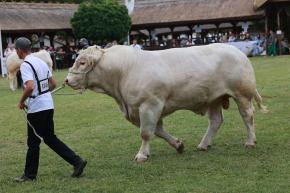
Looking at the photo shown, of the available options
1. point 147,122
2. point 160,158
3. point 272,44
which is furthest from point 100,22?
point 147,122

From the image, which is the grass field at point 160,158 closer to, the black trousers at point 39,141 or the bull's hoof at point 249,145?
the bull's hoof at point 249,145

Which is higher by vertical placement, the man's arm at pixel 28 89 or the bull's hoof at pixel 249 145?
the man's arm at pixel 28 89

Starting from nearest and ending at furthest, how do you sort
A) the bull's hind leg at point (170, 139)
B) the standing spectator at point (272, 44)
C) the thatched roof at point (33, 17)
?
1. the bull's hind leg at point (170, 139)
2. the standing spectator at point (272, 44)
3. the thatched roof at point (33, 17)

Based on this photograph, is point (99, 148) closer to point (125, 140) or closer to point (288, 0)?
point (125, 140)

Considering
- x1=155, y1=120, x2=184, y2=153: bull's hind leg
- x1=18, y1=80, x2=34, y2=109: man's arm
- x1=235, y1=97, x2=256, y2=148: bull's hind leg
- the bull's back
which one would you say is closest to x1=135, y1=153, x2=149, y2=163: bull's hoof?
x1=155, y1=120, x2=184, y2=153: bull's hind leg

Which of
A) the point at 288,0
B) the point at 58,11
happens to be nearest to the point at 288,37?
the point at 288,0

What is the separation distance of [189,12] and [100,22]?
306 inches

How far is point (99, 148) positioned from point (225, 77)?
8.18ft

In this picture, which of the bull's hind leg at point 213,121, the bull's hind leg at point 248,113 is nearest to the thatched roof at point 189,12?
the bull's hind leg at point 213,121

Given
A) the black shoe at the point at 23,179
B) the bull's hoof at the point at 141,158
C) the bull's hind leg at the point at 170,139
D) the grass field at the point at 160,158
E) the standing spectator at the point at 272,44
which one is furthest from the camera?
the standing spectator at the point at 272,44

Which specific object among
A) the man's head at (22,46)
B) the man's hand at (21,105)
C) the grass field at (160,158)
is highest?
the man's head at (22,46)

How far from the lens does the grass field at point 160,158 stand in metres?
7.13

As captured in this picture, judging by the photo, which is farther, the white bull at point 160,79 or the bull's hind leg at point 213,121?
the bull's hind leg at point 213,121

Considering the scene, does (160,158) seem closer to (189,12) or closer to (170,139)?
(170,139)
